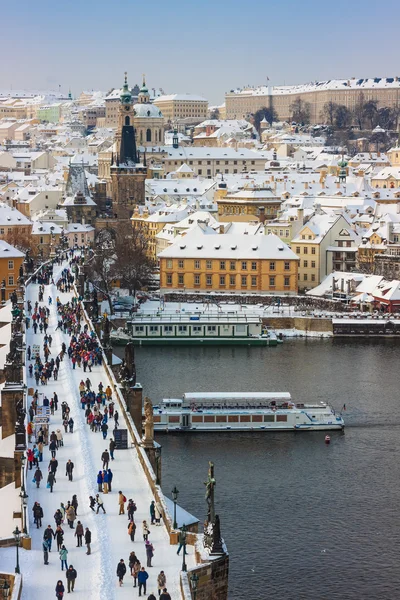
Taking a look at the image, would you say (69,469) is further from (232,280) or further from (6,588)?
(232,280)

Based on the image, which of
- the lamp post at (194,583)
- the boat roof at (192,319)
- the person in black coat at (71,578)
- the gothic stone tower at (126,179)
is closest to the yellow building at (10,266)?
the boat roof at (192,319)

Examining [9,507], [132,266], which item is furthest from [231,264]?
[9,507]

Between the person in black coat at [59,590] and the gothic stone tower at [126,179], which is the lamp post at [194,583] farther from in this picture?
the gothic stone tower at [126,179]

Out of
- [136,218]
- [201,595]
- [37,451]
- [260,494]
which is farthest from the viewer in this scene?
[136,218]

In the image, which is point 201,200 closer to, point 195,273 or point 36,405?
point 195,273

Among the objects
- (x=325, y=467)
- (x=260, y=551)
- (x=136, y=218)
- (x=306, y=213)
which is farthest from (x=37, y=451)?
(x=136, y=218)
